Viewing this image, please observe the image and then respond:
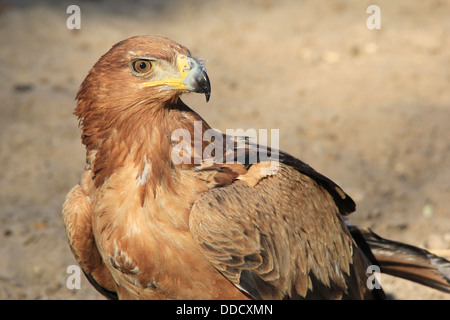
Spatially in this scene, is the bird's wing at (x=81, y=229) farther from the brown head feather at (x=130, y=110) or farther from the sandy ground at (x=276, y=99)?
the sandy ground at (x=276, y=99)

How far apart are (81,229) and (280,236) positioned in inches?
54.9

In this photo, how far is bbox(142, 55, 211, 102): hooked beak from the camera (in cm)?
355

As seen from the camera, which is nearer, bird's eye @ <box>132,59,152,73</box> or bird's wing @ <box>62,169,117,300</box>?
bird's eye @ <box>132,59,152,73</box>

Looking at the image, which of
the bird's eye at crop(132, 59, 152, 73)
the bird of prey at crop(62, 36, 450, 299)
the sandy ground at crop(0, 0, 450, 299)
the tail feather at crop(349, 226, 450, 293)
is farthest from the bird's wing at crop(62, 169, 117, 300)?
the tail feather at crop(349, 226, 450, 293)

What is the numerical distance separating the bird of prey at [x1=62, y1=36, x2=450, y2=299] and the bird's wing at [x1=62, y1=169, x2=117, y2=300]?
154mm

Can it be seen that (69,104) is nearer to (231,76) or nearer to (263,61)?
(231,76)

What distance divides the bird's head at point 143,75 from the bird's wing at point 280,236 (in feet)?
2.27

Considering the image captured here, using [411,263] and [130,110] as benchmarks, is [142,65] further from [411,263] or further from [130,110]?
[411,263]

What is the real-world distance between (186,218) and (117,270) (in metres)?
0.63

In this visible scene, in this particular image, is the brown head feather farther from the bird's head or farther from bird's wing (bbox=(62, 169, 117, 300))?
bird's wing (bbox=(62, 169, 117, 300))

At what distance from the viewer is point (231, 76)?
8961 millimetres

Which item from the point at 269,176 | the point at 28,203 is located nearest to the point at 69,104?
the point at 28,203

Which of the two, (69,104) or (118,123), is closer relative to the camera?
(118,123)
